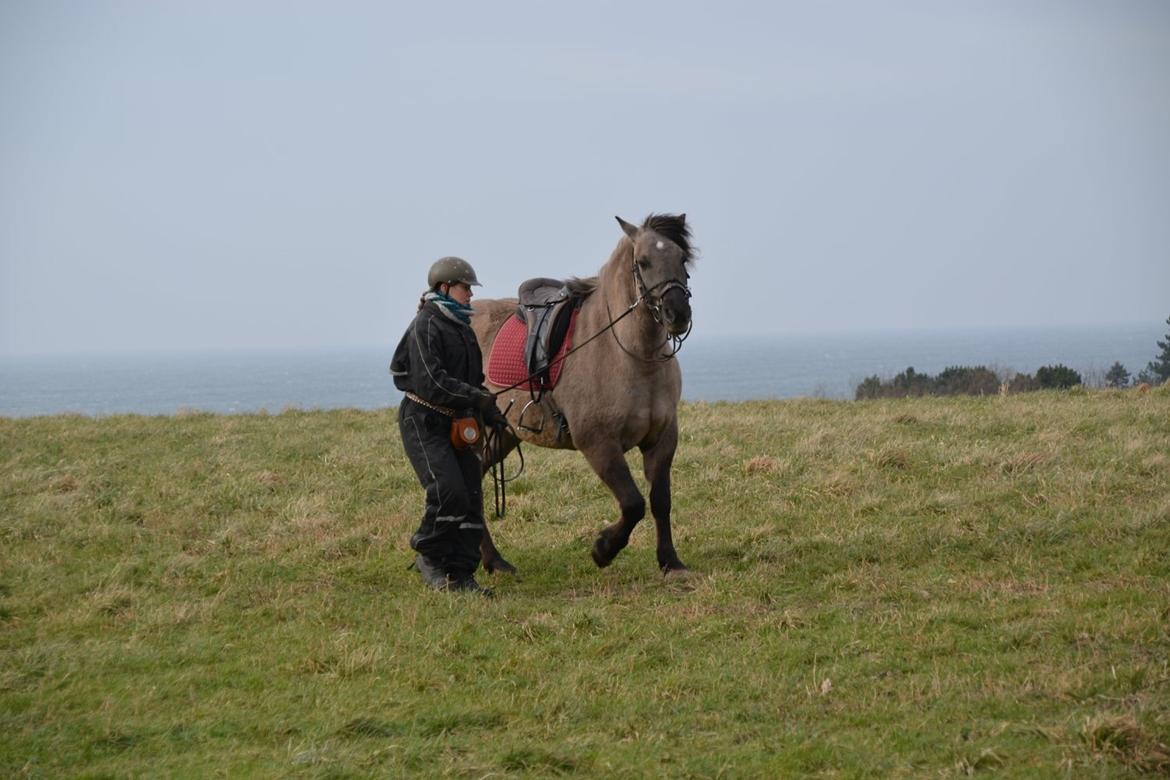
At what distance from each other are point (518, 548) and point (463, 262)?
2678 millimetres

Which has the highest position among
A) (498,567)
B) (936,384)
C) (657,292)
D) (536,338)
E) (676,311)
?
(657,292)

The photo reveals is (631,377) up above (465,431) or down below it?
above

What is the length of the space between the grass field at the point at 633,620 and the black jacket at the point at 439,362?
1.47 metres

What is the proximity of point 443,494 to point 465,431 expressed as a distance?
1.61ft

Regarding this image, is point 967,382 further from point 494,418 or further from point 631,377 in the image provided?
point 494,418

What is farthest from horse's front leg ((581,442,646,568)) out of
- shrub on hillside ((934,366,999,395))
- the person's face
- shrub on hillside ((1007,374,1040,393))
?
shrub on hillside ((1007,374,1040,393))

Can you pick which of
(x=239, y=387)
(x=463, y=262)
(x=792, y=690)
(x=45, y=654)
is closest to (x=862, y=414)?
(x=463, y=262)

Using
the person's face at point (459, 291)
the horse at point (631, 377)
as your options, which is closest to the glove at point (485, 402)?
the horse at point (631, 377)

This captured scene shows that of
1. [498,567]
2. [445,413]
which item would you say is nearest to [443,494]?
[445,413]

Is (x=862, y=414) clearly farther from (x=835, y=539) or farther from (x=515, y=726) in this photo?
(x=515, y=726)

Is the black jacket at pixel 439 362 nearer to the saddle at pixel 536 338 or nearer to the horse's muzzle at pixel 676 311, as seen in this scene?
the saddle at pixel 536 338

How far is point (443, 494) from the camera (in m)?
8.71

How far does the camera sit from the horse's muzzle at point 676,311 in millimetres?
8328

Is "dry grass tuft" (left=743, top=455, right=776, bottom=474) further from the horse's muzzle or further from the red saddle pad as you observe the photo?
the horse's muzzle
